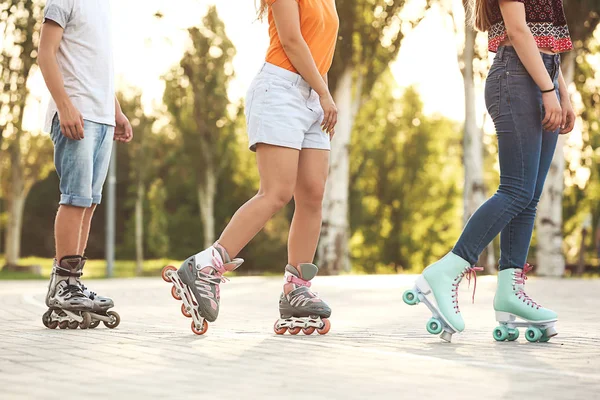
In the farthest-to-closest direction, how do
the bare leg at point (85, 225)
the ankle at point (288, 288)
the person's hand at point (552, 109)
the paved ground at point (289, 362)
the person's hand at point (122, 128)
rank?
the person's hand at point (122, 128) → the bare leg at point (85, 225) → the ankle at point (288, 288) → the person's hand at point (552, 109) → the paved ground at point (289, 362)

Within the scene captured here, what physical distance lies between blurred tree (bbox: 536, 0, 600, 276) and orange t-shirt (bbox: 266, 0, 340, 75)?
15728mm

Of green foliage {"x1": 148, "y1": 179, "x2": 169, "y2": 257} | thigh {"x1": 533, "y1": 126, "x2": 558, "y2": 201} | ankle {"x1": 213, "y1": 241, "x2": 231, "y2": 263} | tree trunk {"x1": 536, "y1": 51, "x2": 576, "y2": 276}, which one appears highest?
thigh {"x1": 533, "y1": 126, "x2": 558, "y2": 201}

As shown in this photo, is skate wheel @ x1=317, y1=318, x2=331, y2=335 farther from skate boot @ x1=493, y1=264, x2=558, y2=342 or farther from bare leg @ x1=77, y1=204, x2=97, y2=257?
bare leg @ x1=77, y1=204, x2=97, y2=257

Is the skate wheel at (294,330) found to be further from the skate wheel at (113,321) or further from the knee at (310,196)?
the skate wheel at (113,321)

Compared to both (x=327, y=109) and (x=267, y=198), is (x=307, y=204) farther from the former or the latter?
(x=327, y=109)

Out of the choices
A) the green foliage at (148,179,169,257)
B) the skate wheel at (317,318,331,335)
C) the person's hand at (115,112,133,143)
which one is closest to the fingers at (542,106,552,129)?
the skate wheel at (317,318,331,335)

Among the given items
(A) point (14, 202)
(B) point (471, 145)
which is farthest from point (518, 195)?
(A) point (14, 202)

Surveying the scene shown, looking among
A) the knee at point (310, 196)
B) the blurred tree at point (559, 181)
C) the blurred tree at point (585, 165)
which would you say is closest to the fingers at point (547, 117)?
the knee at point (310, 196)

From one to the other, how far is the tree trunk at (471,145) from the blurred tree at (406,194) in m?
30.3

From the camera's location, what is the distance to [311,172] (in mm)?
6035

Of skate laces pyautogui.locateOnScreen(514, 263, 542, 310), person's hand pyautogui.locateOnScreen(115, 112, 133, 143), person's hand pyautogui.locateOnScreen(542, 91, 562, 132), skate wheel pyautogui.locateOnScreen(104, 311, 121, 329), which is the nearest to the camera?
person's hand pyautogui.locateOnScreen(542, 91, 562, 132)

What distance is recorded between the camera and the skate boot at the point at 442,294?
5.53 meters

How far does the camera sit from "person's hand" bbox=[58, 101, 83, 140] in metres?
6.28

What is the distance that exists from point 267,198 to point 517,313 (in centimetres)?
141
